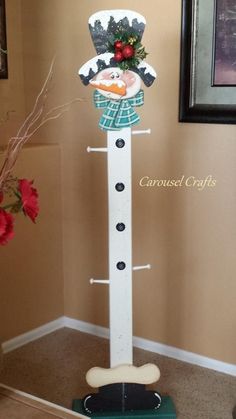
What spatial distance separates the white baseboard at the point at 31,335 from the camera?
241cm

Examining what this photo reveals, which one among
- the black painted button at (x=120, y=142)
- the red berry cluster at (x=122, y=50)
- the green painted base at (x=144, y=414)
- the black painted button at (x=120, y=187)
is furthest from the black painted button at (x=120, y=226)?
the green painted base at (x=144, y=414)

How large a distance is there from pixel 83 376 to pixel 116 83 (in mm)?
1198

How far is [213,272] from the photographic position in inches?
85.7

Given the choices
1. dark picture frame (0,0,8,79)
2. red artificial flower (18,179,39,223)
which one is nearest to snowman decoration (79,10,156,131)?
red artificial flower (18,179,39,223)

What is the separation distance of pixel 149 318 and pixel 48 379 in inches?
20.4

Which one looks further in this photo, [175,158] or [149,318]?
[149,318]

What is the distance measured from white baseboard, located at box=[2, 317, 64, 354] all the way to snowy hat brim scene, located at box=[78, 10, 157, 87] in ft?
4.24

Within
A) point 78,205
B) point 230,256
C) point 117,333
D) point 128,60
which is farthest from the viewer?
point 78,205

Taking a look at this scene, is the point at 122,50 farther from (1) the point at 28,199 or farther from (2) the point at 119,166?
(1) the point at 28,199

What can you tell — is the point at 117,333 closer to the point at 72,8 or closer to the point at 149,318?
the point at 149,318

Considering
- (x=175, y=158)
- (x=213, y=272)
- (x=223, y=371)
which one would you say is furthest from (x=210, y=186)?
(x=223, y=371)

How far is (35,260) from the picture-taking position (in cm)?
248

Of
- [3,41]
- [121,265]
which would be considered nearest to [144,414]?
[121,265]

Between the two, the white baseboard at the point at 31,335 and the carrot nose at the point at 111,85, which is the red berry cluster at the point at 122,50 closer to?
the carrot nose at the point at 111,85
